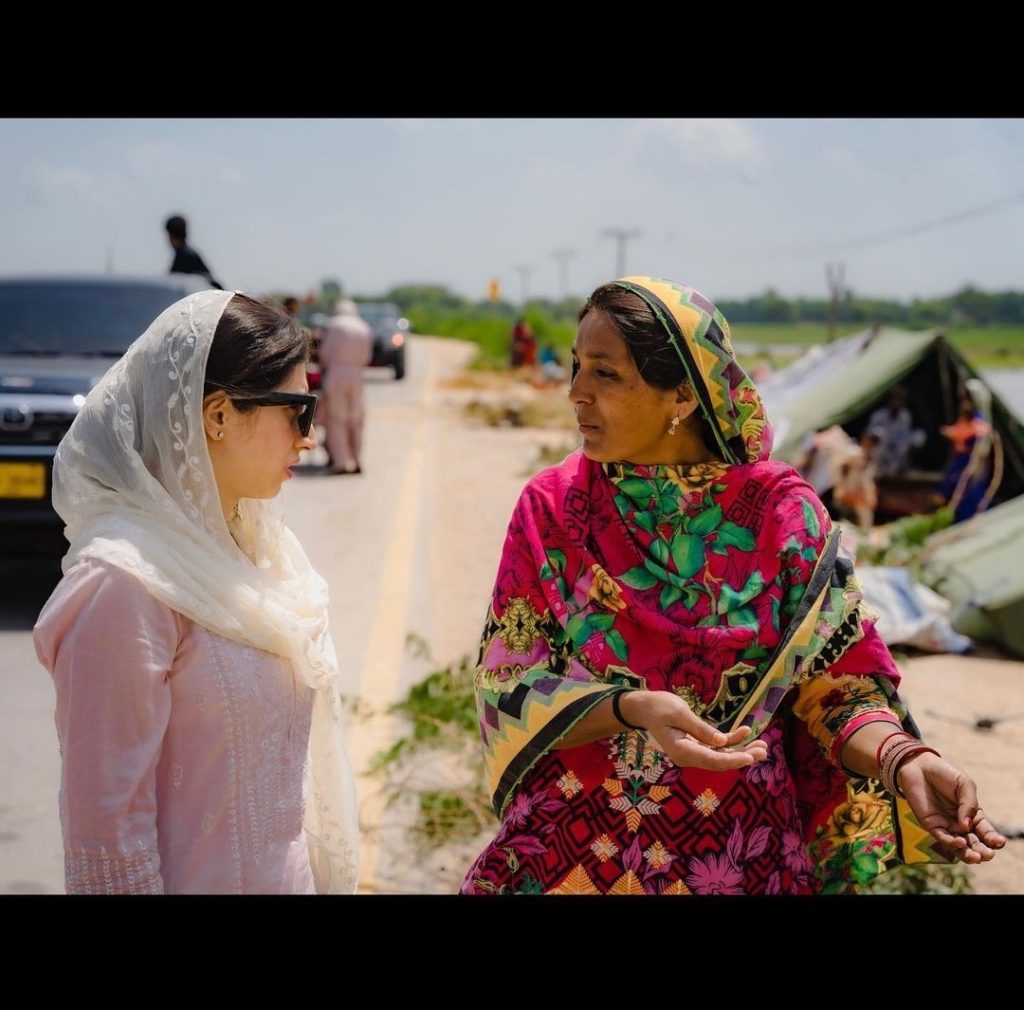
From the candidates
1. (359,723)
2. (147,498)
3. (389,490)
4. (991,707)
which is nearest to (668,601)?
(147,498)

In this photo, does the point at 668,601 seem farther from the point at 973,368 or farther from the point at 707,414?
the point at 973,368

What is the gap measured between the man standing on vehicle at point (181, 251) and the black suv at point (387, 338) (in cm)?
1967

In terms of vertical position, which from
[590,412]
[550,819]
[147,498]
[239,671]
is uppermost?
[590,412]

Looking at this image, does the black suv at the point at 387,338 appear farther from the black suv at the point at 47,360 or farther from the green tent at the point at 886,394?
the black suv at the point at 47,360

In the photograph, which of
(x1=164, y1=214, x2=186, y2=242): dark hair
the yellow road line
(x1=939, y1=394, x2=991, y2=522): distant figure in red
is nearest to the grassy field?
(x1=939, y1=394, x2=991, y2=522): distant figure in red

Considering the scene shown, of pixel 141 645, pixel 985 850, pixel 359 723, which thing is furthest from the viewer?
pixel 359 723

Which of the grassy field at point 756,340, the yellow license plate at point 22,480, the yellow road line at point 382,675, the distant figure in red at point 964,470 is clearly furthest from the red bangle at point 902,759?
the grassy field at point 756,340

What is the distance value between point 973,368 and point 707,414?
11.6 m

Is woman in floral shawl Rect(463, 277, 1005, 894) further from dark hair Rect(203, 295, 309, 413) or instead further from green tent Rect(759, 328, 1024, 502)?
green tent Rect(759, 328, 1024, 502)

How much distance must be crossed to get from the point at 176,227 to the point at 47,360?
2.14 meters

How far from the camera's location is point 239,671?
2.10m

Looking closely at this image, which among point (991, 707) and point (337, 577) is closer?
point (991, 707)

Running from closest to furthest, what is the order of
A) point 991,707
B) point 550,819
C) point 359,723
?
1. point 550,819
2. point 359,723
3. point 991,707

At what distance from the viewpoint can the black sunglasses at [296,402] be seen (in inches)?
85.3
